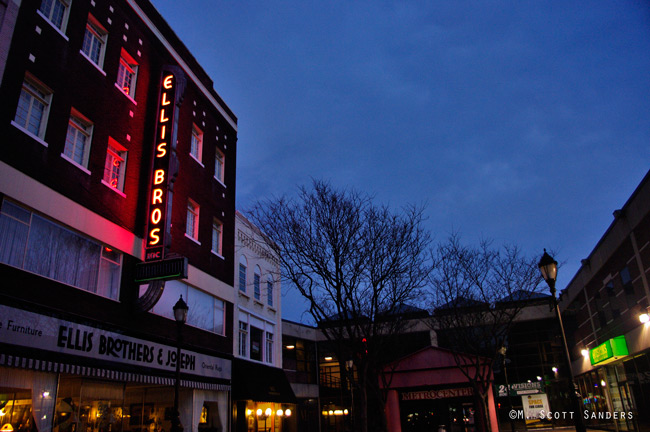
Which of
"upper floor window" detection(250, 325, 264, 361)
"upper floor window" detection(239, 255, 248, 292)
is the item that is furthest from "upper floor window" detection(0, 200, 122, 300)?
"upper floor window" detection(250, 325, 264, 361)

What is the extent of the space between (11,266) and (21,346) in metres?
2.06

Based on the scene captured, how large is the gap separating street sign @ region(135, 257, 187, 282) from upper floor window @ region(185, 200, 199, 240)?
486 cm

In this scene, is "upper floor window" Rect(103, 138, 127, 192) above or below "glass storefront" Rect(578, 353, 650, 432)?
above

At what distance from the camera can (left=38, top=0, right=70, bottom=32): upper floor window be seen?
14719 mm

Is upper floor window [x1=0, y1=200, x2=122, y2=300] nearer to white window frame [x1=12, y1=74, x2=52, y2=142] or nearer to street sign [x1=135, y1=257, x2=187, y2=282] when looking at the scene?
street sign [x1=135, y1=257, x2=187, y2=282]

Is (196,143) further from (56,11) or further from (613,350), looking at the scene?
(613,350)

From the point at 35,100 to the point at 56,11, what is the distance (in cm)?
338

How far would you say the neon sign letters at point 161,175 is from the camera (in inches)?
675

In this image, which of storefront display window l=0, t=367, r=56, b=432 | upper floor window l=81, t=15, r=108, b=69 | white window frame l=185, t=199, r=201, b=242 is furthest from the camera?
white window frame l=185, t=199, r=201, b=242

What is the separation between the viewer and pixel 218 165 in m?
26.0

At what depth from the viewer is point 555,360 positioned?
42.2 meters

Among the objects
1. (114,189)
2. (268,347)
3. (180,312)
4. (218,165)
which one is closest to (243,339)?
(268,347)

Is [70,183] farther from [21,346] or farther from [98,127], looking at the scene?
[21,346]

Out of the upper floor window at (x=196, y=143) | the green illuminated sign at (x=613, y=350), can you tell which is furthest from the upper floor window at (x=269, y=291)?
the green illuminated sign at (x=613, y=350)
